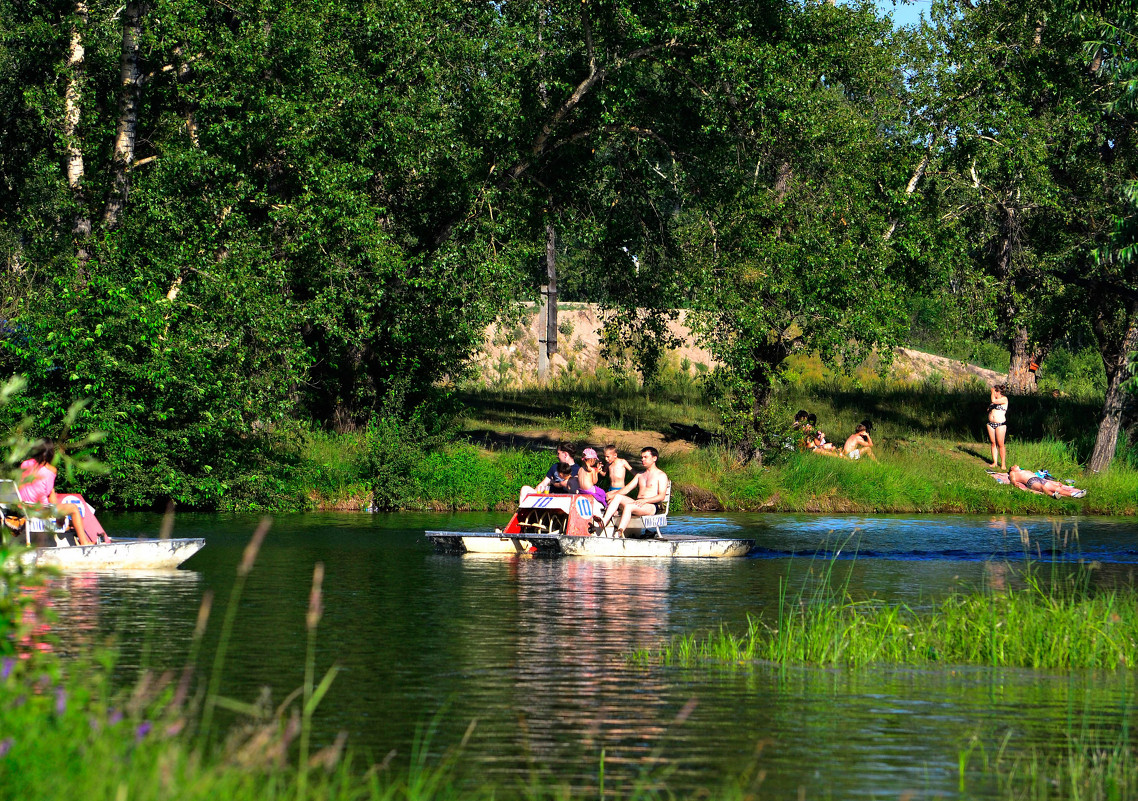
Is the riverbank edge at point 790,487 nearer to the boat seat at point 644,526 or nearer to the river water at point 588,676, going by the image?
the boat seat at point 644,526

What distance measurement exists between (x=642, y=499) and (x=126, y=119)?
1243cm

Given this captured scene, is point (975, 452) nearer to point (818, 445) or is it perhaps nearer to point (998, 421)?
point (998, 421)

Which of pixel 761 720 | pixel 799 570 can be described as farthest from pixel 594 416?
pixel 761 720

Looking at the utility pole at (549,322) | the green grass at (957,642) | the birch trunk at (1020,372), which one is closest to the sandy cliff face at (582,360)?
the utility pole at (549,322)

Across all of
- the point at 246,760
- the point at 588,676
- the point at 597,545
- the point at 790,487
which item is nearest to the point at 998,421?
the point at 790,487

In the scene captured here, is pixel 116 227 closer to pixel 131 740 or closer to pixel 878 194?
pixel 878 194

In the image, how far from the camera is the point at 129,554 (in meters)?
18.4

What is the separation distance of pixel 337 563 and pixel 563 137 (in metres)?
13.3

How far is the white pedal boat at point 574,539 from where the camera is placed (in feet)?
71.5

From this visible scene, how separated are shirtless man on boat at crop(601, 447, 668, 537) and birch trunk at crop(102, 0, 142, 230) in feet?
37.4

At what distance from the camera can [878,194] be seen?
3048 centimetres

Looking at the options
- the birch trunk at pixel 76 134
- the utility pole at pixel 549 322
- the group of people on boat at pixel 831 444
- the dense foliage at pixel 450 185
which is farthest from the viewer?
the utility pole at pixel 549 322

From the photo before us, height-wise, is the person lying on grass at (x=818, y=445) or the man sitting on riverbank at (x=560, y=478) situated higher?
the person lying on grass at (x=818, y=445)

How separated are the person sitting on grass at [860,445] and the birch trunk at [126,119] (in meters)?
17.5
